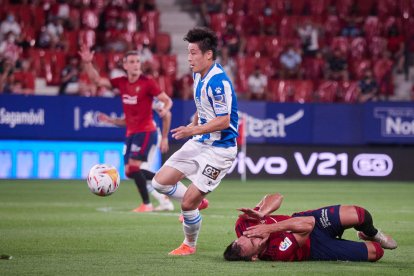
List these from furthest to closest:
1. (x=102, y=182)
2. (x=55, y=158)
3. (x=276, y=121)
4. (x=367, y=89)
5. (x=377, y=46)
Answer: (x=377, y=46) < (x=367, y=89) < (x=276, y=121) < (x=55, y=158) < (x=102, y=182)

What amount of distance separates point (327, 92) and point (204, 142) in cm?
1635

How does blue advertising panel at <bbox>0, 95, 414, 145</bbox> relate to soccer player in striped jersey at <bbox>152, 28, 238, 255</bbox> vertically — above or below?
below

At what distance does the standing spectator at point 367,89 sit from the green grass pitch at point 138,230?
4.11m

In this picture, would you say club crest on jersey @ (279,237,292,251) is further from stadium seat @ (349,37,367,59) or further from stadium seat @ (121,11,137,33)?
stadium seat @ (349,37,367,59)

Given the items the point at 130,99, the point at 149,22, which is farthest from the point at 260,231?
the point at 149,22

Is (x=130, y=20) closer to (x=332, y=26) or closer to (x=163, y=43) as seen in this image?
(x=163, y=43)

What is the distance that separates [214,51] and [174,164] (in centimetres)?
123

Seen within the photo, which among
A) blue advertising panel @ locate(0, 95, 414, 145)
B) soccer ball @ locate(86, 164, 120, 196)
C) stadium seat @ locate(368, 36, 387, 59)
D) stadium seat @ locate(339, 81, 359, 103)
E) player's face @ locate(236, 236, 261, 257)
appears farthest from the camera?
stadium seat @ locate(368, 36, 387, 59)

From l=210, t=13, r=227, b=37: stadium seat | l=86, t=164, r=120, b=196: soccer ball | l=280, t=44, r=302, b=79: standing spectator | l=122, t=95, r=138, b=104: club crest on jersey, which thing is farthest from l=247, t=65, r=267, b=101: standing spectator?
l=86, t=164, r=120, b=196: soccer ball

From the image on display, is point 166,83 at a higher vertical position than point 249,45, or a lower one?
lower

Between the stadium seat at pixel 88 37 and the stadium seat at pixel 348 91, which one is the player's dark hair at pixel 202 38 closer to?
the stadium seat at pixel 348 91

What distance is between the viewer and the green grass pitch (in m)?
8.46

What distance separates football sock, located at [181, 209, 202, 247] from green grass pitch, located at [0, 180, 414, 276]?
8.3 inches

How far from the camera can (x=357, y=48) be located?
27953 millimetres
